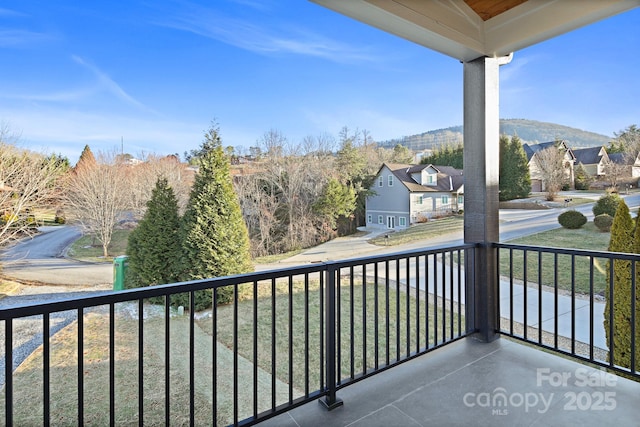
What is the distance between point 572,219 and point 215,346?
3.39 m

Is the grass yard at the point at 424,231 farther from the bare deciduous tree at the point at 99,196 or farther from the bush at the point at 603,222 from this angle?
the bare deciduous tree at the point at 99,196

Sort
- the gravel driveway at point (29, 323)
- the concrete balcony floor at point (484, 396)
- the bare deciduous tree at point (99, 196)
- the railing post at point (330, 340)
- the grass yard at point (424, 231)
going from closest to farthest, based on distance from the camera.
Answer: the concrete balcony floor at point (484, 396), the railing post at point (330, 340), the gravel driveway at point (29, 323), the bare deciduous tree at point (99, 196), the grass yard at point (424, 231)

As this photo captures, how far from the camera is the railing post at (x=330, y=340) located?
5.91ft

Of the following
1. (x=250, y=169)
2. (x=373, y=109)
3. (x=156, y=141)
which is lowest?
(x=250, y=169)

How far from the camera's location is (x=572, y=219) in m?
3.03

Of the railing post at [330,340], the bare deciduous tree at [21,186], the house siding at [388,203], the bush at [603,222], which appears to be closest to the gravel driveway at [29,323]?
the bare deciduous tree at [21,186]

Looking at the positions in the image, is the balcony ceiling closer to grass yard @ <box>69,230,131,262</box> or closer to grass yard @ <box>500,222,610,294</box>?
grass yard @ <box>500,222,610,294</box>

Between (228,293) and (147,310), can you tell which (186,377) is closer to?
(147,310)

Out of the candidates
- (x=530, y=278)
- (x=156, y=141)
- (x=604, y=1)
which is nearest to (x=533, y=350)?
(x=530, y=278)

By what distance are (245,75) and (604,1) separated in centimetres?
315

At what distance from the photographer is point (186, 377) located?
10.6 feet

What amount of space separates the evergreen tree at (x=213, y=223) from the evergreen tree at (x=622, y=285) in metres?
3.51

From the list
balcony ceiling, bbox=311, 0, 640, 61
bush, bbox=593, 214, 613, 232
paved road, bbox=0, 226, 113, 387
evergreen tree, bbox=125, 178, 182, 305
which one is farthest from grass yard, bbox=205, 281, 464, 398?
balcony ceiling, bbox=311, 0, 640, 61

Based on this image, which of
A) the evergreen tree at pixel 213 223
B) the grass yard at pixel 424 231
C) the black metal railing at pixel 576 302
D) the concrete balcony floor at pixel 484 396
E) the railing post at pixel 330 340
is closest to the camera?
the concrete balcony floor at pixel 484 396
